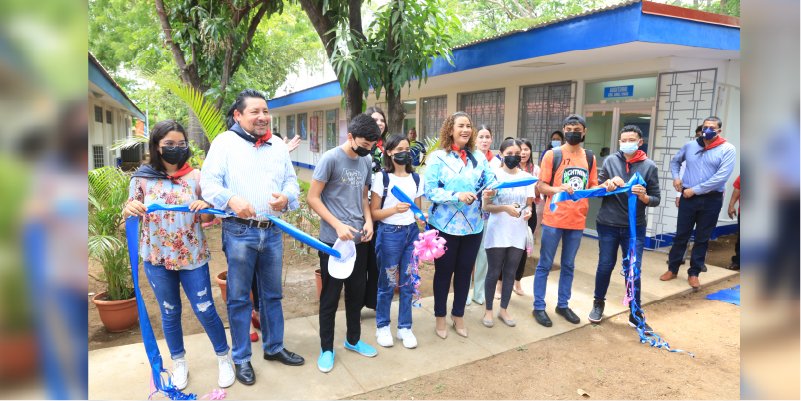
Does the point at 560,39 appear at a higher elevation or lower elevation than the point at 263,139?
higher

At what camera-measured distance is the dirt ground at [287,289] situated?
3.71 m

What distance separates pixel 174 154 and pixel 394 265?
Answer: 156 centimetres

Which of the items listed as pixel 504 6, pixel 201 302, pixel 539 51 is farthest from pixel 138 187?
pixel 504 6

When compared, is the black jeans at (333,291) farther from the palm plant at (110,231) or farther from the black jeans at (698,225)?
the black jeans at (698,225)

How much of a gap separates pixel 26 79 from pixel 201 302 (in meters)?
2.44

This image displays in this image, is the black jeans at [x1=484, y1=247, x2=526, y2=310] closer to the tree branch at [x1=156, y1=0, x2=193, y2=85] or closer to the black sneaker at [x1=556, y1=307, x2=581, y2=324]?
the black sneaker at [x1=556, y1=307, x2=581, y2=324]

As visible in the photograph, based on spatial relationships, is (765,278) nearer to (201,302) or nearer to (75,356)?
(75,356)

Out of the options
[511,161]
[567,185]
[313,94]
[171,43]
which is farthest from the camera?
[313,94]

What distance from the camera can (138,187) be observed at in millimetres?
2617

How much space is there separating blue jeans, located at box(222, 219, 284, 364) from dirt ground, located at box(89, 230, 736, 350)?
1033 mm

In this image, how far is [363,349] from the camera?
3307mm

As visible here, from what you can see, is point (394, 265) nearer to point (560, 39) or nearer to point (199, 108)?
point (199, 108)

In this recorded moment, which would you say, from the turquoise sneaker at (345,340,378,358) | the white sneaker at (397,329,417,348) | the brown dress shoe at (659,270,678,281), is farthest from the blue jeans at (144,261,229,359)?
Result: the brown dress shoe at (659,270,678,281)

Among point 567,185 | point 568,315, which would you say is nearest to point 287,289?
point 568,315
